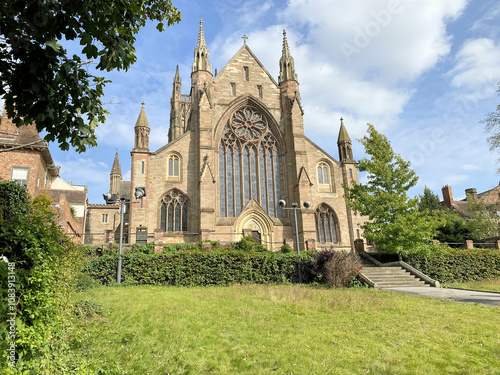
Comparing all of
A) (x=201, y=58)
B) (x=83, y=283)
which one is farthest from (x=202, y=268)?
(x=201, y=58)

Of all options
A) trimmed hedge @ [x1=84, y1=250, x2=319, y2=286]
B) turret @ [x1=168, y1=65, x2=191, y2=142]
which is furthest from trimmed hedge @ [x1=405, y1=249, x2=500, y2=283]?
turret @ [x1=168, y1=65, x2=191, y2=142]

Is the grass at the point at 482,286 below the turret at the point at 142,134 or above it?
below

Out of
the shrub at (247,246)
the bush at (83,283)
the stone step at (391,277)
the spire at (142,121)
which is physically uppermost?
the spire at (142,121)

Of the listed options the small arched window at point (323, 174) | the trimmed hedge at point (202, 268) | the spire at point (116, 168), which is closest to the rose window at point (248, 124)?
the small arched window at point (323, 174)

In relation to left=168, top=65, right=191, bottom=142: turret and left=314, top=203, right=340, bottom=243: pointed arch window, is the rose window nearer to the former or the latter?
left=314, top=203, right=340, bottom=243: pointed arch window

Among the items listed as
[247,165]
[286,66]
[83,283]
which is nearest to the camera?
[83,283]

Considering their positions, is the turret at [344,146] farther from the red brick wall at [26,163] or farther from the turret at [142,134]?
the red brick wall at [26,163]

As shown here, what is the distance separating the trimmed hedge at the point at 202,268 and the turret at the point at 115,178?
147ft

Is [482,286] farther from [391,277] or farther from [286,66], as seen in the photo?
[286,66]

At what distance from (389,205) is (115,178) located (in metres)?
50.1

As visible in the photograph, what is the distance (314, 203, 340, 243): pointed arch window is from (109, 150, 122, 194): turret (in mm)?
39922

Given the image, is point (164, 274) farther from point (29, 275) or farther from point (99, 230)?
point (99, 230)

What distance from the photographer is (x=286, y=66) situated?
32.8 meters

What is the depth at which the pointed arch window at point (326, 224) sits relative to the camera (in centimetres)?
2977
